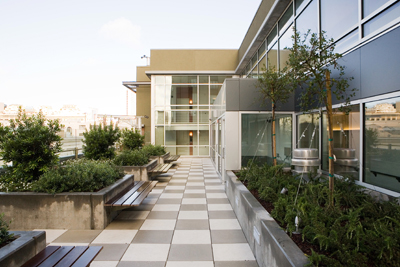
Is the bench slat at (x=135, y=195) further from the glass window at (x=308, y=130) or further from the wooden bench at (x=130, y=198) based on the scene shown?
the glass window at (x=308, y=130)

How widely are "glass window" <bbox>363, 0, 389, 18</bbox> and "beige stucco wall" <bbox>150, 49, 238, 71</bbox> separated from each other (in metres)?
14.7

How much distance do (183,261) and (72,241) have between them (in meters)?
1.88

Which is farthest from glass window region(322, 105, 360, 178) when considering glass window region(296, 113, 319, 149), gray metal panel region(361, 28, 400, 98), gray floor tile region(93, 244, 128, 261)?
gray floor tile region(93, 244, 128, 261)

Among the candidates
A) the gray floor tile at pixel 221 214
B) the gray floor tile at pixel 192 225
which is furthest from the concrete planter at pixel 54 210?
the gray floor tile at pixel 221 214

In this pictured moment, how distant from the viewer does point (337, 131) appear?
214 inches

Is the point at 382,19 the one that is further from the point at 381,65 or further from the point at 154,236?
the point at 154,236

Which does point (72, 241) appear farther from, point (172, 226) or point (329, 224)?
point (329, 224)

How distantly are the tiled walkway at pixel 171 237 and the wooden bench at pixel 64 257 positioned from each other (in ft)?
2.19

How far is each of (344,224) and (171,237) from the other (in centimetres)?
254

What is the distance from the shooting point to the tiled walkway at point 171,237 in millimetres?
3428

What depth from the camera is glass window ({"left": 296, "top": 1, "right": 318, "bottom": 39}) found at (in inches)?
261

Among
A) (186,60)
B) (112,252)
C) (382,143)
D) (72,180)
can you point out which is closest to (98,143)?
(72,180)

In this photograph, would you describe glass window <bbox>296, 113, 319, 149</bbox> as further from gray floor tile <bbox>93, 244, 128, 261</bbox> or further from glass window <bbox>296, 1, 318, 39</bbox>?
gray floor tile <bbox>93, 244, 128, 261</bbox>

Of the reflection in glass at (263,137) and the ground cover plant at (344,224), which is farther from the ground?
the reflection in glass at (263,137)
